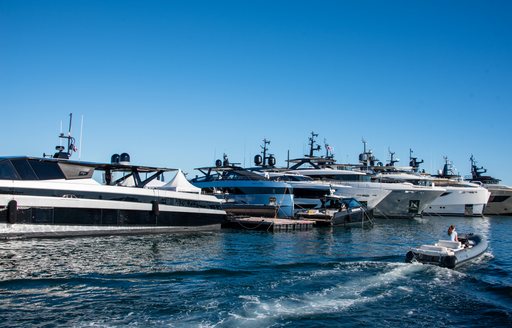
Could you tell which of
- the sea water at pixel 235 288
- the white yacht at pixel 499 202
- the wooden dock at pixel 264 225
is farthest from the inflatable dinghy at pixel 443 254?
the white yacht at pixel 499 202

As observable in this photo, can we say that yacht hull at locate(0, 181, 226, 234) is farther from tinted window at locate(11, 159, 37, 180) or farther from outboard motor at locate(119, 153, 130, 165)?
outboard motor at locate(119, 153, 130, 165)

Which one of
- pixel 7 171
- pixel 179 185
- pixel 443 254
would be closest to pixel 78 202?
pixel 7 171

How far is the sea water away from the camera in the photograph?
11711 millimetres

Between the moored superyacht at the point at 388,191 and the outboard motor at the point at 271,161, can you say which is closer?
the moored superyacht at the point at 388,191

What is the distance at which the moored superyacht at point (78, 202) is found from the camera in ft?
79.5

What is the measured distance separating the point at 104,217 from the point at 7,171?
6006mm

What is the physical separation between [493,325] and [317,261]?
9.36 metres

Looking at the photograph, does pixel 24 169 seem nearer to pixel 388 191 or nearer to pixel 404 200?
pixel 388 191

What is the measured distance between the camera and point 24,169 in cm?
2508

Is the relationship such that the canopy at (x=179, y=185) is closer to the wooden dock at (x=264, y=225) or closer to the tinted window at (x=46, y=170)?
the wooden dock at (x=264, y=225)

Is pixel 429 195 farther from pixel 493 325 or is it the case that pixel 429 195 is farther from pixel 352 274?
pixel 493 325

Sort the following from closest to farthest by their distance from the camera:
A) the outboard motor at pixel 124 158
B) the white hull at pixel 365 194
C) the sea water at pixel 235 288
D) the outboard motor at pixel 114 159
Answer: the sea water at pixel 235 288 < the outboard motor at pixel 124 158 < the outboard motor at pixel 114 159 < the white hull at pixel 365 194

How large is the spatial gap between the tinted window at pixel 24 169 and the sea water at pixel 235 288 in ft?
12.1

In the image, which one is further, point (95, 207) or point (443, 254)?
point (95, 207)
